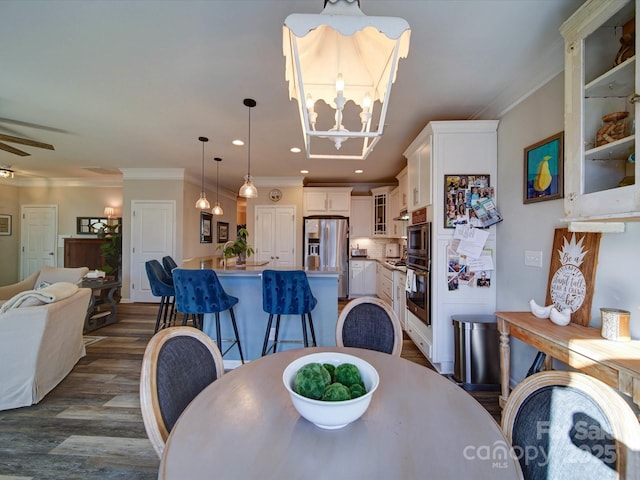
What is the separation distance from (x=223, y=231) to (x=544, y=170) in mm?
6900

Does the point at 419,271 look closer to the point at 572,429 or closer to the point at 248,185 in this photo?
the point at 248,185

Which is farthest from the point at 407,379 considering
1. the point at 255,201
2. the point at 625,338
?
the point at 255,201

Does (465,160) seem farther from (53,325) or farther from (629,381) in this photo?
(53,325)

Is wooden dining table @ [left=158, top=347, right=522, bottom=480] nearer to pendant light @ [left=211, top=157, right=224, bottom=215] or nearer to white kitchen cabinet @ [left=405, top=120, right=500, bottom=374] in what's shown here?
white kitchen cabinet @ [left=405, top=120, right=500, bottom=374]

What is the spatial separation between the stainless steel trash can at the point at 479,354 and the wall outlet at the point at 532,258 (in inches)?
23.0

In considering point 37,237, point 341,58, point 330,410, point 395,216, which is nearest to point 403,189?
point 395,216

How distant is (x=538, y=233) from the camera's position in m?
2.10

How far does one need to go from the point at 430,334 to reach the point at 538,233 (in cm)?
133

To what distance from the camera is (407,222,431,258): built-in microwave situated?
2725 millimetres

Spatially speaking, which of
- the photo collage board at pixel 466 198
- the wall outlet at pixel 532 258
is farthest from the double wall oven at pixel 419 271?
the wall outlet at pixel 532 258

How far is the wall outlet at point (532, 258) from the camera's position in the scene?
207cm

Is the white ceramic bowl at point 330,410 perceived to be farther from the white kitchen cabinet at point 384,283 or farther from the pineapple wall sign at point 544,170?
the white kitchen cabinet at point 384,283

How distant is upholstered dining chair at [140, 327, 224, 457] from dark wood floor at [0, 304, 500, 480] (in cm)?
85

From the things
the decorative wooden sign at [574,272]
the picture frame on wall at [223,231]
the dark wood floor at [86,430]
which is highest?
the picture frame on wall at [223,231]
